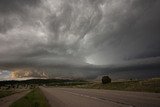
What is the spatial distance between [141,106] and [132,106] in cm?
→ 57

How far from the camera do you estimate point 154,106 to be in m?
14.1

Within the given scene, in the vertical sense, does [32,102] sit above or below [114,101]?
above

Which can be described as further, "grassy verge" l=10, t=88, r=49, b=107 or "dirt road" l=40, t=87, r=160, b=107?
"grassy verge" l=10, t=88, r=49, b=107

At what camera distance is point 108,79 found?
86625mm

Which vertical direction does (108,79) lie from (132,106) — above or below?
above

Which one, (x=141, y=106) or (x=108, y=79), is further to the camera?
(x=108, y=79)

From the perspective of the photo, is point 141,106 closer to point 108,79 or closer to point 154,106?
point 154,106

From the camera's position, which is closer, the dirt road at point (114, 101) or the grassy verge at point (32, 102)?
the dirt road at point (114, 101)

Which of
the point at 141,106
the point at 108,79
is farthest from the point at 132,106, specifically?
the point at 108,79

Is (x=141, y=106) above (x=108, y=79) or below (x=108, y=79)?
below

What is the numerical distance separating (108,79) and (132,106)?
72624mm

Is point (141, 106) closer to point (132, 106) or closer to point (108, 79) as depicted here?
point (132, 106)

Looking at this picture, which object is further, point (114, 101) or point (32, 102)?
point (32, 102)
